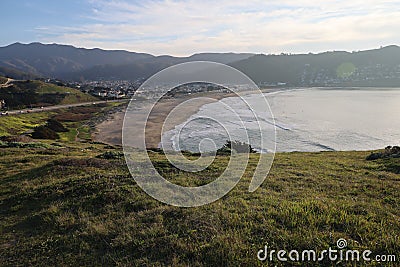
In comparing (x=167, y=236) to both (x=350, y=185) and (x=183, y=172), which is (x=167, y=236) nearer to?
(x=183, y=172)

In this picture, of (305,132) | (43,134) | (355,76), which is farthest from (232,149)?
(355,76)

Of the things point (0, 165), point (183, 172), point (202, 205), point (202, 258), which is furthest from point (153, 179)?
point (0, 165)

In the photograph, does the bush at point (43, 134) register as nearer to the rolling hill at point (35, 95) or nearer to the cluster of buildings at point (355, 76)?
the rolling hill at point (35, 95)

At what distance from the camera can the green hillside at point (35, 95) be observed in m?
70.4

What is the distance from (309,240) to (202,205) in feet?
Result: 10.0

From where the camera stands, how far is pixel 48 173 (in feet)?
38.8

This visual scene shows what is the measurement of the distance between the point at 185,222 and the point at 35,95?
90.3 metres

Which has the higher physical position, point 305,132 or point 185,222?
point 185,222

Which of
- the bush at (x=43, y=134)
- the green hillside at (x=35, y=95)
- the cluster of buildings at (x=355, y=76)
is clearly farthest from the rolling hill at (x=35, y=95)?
the cluster of buildings at (x=355, y=76)

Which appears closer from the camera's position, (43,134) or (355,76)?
(43,134)

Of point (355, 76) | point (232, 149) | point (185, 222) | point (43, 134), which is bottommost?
point (43, 134)

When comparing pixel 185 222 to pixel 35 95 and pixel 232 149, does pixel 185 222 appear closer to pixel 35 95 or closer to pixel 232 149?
pixel 232 149

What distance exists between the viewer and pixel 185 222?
625cm

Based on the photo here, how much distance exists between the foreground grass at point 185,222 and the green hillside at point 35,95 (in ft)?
230
